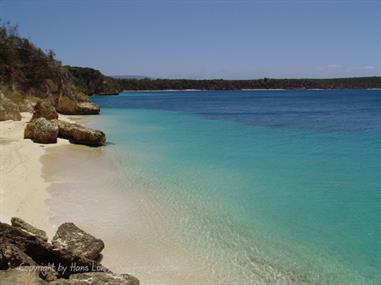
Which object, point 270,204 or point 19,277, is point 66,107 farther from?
point 19,277

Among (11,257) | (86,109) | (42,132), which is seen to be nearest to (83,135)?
(42,132)

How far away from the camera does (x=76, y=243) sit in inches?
214

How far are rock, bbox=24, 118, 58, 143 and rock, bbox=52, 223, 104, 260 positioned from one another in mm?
10106

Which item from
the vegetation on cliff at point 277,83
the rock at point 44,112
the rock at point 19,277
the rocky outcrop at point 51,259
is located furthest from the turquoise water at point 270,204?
the vegetation on cliff at point 277,83

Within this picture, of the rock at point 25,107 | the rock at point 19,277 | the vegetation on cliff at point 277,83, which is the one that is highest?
the vegetation on cliff at point 277,83

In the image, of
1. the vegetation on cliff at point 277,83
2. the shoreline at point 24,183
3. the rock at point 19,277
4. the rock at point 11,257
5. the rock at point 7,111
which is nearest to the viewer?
the rock at point 19,277

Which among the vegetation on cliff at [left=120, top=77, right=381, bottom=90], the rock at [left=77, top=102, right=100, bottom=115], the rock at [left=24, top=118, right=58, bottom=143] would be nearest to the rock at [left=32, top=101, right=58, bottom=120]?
the rock at [left=24, top=118, right=58, bottom=143]

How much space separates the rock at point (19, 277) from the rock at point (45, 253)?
1.87 feet

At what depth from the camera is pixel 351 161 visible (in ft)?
43.4

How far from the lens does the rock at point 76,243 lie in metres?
5.24

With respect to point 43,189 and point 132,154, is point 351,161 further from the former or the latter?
point 43,189

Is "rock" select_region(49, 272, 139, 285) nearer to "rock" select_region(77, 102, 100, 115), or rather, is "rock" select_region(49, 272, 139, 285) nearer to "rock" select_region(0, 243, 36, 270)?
"rock" select_region(0, 243, 36, 270)

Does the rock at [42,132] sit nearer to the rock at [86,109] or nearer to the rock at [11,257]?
the rock at [11,257]

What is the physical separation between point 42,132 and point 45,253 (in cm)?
1081
